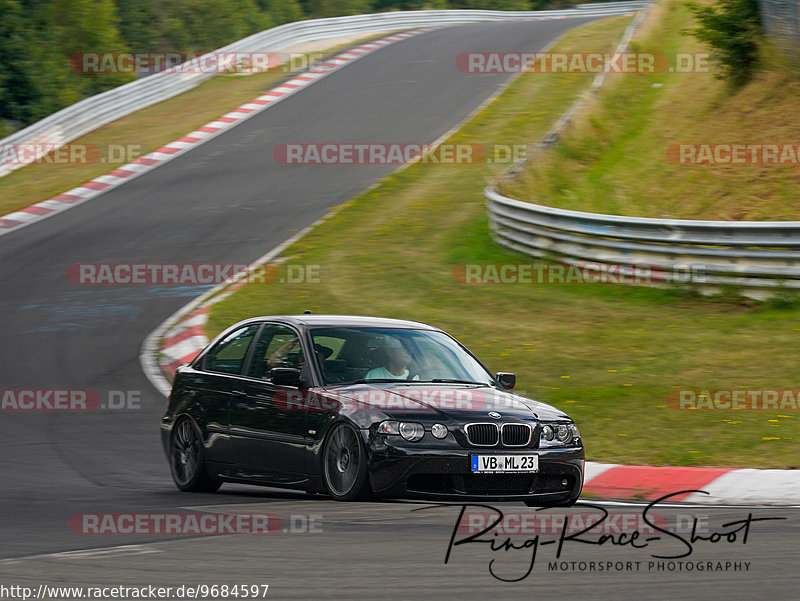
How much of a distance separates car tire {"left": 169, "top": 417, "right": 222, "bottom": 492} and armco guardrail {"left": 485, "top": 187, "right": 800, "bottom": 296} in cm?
876

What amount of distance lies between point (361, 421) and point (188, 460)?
2.13m

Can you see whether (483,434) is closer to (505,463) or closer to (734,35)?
(505,463)

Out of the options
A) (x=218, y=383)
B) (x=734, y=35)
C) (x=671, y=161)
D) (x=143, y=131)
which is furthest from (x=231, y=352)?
(x=143, y=131)

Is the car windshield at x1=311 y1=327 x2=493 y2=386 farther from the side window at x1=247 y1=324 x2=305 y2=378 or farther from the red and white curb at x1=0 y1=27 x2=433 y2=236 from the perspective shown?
the red and white curb at x1=0 y1=27 x2=433 y2=236

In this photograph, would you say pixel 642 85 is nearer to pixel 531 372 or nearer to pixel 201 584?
pixel 531 372

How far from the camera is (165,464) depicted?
10805mm

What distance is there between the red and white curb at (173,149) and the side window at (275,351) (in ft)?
52.5

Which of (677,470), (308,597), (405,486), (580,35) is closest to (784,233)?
(677,470)

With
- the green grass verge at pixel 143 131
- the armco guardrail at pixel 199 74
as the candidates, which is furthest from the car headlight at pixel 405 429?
the armco guardrail at pixel 199 74

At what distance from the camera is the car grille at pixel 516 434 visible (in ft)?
26.5

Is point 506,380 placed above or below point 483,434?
below

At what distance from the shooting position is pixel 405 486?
7.86 meters

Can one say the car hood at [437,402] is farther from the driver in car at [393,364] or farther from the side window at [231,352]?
the side window at [231,352]

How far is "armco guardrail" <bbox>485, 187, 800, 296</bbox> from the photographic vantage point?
1579 centimetres
